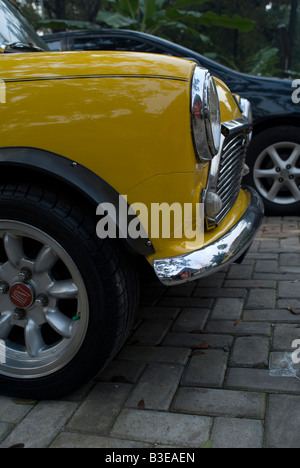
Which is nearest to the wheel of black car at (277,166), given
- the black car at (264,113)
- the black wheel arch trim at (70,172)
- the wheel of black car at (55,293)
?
the black car at (264,113)

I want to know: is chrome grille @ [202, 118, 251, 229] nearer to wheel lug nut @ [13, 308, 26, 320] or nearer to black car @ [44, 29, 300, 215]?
wheel lug nut @ [13, 308, 26, 320]

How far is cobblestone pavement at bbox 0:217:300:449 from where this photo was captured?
1.59 meters

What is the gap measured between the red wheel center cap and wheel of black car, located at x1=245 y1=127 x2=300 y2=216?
10.6 ft

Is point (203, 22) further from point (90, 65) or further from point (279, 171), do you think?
point (90, 65)

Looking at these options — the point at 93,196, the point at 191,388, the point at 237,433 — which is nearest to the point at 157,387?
the point at 191,388

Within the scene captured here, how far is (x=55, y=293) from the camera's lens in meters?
1.79

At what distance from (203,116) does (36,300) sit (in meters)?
1.02

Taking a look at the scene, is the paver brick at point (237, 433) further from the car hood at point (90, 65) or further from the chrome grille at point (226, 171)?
the car hood at point (90, 65)

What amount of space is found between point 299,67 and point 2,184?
95.8ft

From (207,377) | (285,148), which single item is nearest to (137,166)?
(207,377)

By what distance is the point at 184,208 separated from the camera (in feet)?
5.71

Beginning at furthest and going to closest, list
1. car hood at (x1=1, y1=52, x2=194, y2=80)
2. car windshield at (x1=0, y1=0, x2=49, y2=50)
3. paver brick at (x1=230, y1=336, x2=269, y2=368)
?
1. car windshield at (x1=0, y1=0, x2=49, y2=50)
2. paver brick at (x1=230, y1=336, x2=269, y2=368)
3. car hood at (x1=1, y1=52, x2=194, y2=80)

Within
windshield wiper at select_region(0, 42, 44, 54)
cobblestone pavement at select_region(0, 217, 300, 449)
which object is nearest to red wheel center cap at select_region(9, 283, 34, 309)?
cobblestone pavement at select_region(0, 217, 300, 449)
